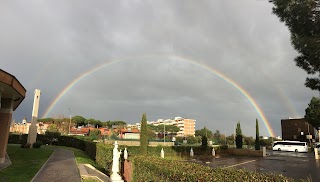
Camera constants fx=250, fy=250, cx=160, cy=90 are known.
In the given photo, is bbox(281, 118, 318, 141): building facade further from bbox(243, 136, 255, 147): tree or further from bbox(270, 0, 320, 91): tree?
bbox(270, 0, 320, 91): tree

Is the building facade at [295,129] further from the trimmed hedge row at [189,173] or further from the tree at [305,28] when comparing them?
the trimmed hedge row at [189,173]

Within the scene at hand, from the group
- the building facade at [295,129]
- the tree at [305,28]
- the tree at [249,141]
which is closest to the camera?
the tree at [305,28]

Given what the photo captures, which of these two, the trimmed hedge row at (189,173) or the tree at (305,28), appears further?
the tree at (305,28)

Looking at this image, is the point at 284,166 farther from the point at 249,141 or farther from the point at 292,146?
the point at 249,141

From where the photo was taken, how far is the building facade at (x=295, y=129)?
8319 cm

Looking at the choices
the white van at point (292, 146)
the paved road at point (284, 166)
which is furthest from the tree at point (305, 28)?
the white van at point (292, 146)

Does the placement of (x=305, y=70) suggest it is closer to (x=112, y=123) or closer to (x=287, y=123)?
(x=287, y=123)

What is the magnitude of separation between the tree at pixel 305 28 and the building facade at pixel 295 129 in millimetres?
80994

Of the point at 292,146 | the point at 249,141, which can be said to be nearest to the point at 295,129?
the point at 249,141

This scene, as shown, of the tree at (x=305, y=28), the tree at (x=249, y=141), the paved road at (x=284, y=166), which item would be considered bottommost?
the tree at (x=249, y=141)

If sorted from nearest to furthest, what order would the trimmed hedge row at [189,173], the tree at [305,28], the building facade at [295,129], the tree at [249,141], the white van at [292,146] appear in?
the trimmed hedge row at [189,173]
the tree at [305,28]
the white van at [292,146]
the tree at [249,141]
the building facade at [295,129]

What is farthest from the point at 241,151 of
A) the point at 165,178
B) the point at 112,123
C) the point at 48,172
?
the point at 112,123

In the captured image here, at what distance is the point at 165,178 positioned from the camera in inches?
317

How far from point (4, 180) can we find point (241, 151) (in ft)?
117
